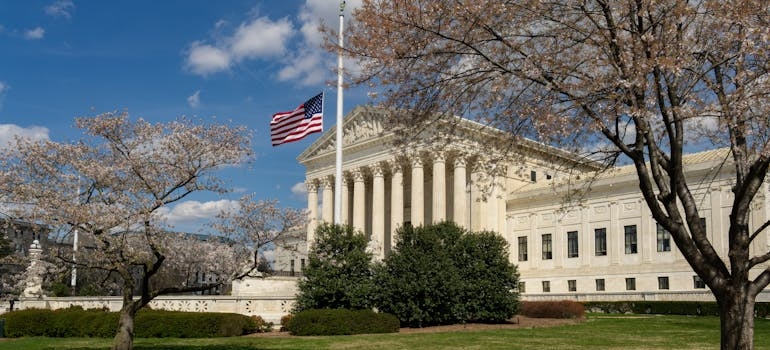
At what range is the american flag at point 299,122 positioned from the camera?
140 feet

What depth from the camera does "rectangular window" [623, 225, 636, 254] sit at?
58.1 meters

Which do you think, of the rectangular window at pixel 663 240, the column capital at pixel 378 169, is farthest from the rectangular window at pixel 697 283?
the column capital at pixel 378 169

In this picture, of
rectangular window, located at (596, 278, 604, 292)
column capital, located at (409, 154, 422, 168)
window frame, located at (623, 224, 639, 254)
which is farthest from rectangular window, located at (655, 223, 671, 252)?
column capital, located at (409, 154, 422, 168)

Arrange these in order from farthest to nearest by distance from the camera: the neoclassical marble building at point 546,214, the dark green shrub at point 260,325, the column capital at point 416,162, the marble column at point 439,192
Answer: the column capital at point 416,162, the marble column at point 439,192, the neoclassical marble building at point 546,214, the dark green shrub at point 260,325

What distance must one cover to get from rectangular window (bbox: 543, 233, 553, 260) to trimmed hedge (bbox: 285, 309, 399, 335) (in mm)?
35959

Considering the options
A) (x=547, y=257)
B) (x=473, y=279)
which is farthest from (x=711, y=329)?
(x=547, y=257)

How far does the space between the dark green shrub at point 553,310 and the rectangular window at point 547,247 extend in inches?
972

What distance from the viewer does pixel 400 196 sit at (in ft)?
219

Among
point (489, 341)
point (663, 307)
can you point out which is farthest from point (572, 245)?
point (489, 341)

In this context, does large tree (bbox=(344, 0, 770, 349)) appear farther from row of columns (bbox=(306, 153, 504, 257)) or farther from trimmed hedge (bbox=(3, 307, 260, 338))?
row of columns (bbox=(306, 153, 504, 257))

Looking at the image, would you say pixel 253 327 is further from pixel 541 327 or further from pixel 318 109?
pixel 318 109

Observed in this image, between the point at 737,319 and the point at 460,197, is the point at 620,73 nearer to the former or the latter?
the point at 737,319

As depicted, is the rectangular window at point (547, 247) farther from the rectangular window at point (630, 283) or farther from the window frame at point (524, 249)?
the rectangular window at point (630, 283)

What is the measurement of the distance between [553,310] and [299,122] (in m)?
17.5
